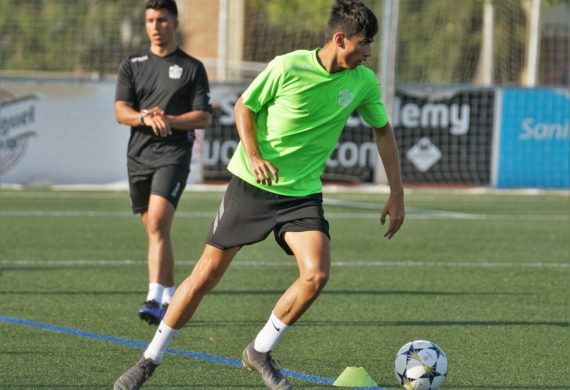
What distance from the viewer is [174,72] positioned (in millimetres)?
8266

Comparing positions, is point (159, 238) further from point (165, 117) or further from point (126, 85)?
point (126, 85)

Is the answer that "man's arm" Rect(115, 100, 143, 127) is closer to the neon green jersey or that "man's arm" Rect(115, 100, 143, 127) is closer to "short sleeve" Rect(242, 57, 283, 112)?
the neon green jersey

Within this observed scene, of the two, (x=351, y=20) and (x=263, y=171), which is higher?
(x=351, y=20)

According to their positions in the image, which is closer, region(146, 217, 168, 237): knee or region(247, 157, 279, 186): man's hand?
region(247, 157, 279, 186): man's hand

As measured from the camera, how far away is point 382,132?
20.4 feet

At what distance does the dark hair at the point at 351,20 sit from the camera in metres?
5.72

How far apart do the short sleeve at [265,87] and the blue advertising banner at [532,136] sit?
13.7 m

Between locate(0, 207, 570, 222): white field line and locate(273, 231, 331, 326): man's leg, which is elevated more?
locate(273, 231, 331, 326): man's leg

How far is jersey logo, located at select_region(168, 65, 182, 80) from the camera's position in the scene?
8.26m

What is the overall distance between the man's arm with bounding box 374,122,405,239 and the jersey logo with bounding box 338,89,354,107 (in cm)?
32

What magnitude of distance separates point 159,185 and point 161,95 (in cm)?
66

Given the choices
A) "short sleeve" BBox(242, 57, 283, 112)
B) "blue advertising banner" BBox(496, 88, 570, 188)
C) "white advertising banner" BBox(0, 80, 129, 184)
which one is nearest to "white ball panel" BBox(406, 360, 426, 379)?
"short sleeve" BBox(242, 57, 283, 112)

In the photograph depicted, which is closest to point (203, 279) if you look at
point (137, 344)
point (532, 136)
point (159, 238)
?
point (137, 344)

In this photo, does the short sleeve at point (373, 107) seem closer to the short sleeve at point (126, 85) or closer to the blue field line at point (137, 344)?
the blue field line at point (137, 344)
